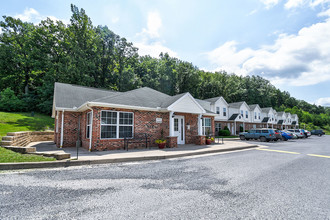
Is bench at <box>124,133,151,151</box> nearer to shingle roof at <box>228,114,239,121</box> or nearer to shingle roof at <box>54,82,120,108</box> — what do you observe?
shingle roof at <box>54,82,120,108</box>

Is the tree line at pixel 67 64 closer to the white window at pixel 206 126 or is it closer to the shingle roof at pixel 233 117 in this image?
the shingle roof at pixel 233 117

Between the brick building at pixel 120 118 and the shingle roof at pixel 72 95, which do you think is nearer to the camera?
the brick building at pixel 120 118

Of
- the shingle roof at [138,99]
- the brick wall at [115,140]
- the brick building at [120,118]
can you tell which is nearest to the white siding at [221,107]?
the brick building at [120,118]

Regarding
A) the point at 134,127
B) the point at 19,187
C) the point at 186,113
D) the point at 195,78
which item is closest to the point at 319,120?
the point at 195,78

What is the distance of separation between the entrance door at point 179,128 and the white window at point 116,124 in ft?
13.1

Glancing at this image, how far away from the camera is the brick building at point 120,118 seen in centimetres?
1028

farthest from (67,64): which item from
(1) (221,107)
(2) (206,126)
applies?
(1) (221,107)

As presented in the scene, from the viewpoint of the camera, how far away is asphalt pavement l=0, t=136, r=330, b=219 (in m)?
3.11

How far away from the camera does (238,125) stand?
3425cm

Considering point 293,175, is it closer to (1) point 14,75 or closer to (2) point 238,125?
(2) point 238,125

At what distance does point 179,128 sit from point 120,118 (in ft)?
17.0

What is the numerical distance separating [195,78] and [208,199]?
37882 millimetres

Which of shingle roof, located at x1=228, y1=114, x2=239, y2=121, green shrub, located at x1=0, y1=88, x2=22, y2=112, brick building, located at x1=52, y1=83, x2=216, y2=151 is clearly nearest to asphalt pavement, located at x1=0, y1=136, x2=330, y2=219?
brick building, located at x1=52, y1=83, x2=216, y2=151

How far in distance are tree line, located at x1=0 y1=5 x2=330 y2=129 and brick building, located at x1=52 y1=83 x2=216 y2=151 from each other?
15.8m
